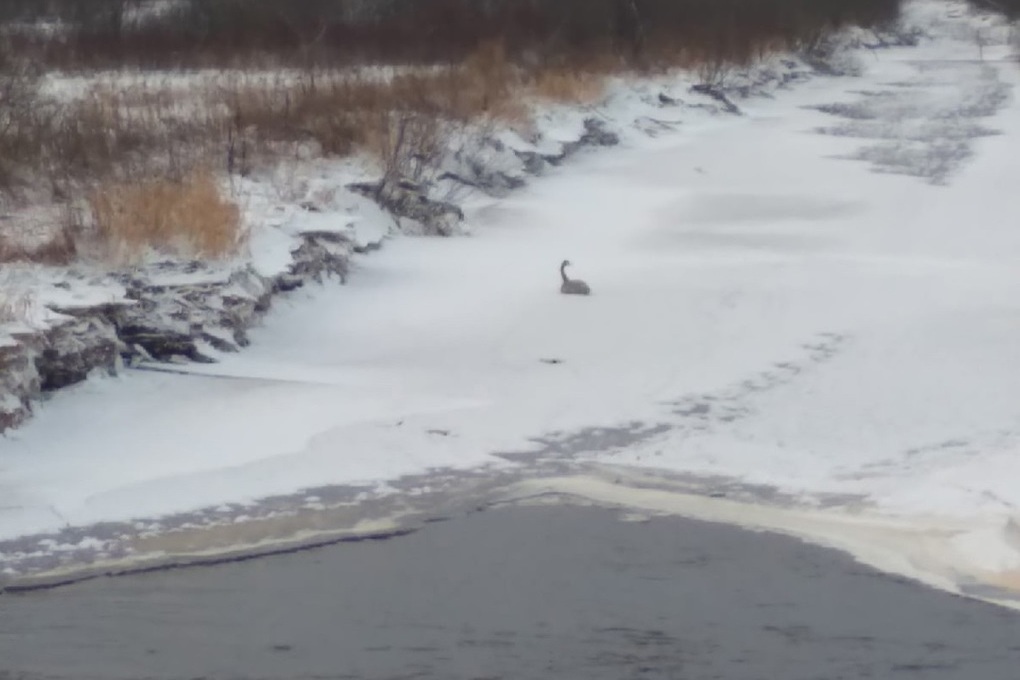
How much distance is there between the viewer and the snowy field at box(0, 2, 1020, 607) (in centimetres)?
700

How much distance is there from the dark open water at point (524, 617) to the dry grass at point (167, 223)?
377cm

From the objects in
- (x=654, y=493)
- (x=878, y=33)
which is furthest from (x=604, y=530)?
(x=878, y=33)

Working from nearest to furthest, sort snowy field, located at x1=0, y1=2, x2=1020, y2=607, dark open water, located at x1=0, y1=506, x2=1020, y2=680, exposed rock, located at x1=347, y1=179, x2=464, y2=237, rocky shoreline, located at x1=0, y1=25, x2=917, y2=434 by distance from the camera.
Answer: dark open water, located at x1=0, y1=506, x2=1020, y2=680
snowy field, located at x1=0, y1=2, x2=1020, y2=607
rocky shoreline, located at x1=0, y1=25, x2=917, y2=434
exposed rock, located at x1=347, y1=179, x2=464, y2=237

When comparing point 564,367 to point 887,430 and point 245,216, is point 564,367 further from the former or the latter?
point 245,216

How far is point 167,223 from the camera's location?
9914 mm

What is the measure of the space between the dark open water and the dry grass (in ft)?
12.4

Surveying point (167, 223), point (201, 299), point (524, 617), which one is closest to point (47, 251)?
point (167, 223)

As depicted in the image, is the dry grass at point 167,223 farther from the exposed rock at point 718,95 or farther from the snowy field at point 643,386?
the exposed rock at point 718,95

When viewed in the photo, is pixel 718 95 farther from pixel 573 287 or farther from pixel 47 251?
pixel 47 251

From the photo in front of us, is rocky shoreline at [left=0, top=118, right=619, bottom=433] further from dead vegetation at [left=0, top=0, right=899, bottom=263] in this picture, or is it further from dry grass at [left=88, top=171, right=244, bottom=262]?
dead vegetation at [left=0, top=0, right=899, bottom=263]

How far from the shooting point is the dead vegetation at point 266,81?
11.0m

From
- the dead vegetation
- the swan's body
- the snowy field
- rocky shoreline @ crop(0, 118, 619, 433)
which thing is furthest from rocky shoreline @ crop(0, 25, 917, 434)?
the swan's body

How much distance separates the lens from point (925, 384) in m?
8.82

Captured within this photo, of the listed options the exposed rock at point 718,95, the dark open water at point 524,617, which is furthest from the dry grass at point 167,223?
the exposed rock at point 718,95
